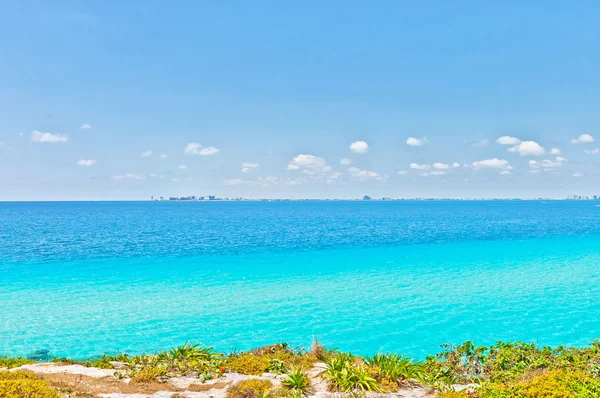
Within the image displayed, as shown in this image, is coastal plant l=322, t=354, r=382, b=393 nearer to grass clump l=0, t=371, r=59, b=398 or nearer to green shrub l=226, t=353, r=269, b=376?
green shrub l=226, t=353, r=269, b=376

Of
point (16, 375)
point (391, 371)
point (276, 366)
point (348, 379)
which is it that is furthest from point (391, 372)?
point (16, 375)

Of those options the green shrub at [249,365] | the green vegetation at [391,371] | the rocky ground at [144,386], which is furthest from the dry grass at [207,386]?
the green shrub at [249,365]

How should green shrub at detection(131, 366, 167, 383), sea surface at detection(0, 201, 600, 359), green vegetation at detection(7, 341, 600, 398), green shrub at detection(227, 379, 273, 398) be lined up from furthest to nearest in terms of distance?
sea surface at detection(0, 201, 600, 359), green shrub at detection(131, 366, 167, 383), green shrub at detection(227, 379, 273, 398), green vegetation at detection(7, 341, 600, 398)

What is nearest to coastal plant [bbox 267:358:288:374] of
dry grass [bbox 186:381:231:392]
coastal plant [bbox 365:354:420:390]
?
dry grass [bbox 186:381:231:392]

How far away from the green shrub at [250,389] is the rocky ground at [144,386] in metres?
0.34

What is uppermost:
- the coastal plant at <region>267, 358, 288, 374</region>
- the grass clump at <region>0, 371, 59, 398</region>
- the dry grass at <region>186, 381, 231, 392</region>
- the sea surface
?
the grass clump at <region>0, 371, 59, 398</region>

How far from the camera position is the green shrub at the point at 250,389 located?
11.1 meters

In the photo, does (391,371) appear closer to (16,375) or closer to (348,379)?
(348,379)

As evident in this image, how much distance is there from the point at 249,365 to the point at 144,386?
3495mm

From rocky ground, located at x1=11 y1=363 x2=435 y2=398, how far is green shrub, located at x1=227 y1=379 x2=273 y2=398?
34 cm

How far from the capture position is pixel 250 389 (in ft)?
37.0

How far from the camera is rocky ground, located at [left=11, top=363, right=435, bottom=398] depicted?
11328mm

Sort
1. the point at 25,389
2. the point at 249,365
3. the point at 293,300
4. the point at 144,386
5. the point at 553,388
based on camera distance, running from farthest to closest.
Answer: the point at 293,300 < the point at 249,365 < the point at 144,386 < the point at 553,388 < the point at 25,389

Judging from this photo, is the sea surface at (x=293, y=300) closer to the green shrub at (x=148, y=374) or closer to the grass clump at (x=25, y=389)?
the green shrub at (x=148, y=374)
